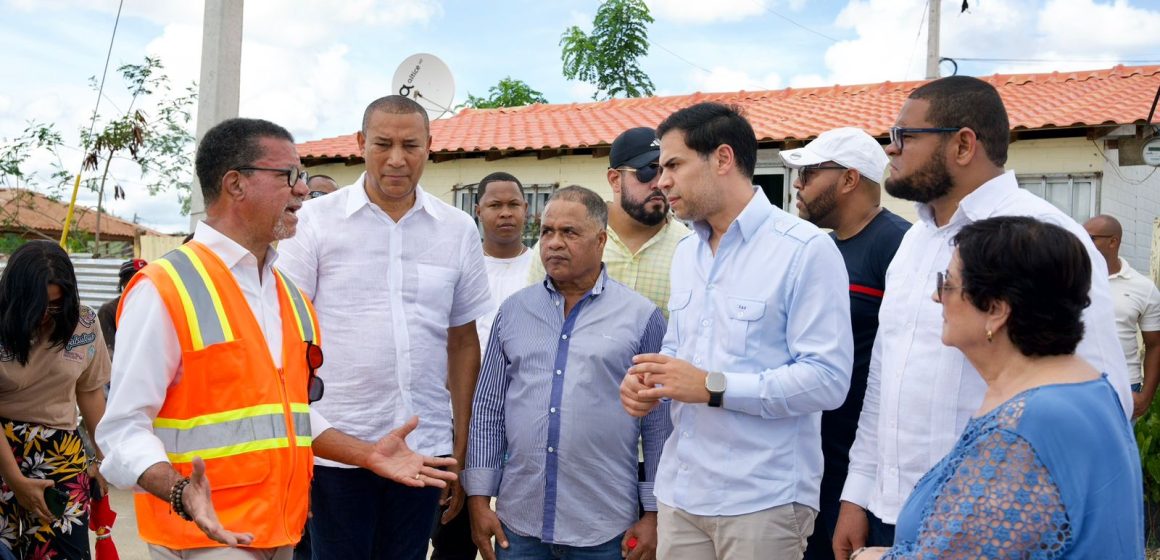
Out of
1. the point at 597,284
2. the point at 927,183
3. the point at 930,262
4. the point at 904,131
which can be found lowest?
the point at 597,284

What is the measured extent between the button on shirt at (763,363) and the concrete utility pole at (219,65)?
5.21m

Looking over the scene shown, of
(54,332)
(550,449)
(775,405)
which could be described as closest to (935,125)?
(775,405)

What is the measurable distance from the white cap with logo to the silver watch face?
4.87ft

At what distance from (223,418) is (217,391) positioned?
0.24 ft

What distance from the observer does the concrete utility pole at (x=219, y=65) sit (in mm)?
7105

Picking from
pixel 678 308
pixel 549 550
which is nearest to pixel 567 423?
pixel 549 550

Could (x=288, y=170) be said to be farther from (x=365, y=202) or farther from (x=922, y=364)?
(x=922, y=364)

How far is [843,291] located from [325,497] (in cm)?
196

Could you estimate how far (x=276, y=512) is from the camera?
8.30 feet

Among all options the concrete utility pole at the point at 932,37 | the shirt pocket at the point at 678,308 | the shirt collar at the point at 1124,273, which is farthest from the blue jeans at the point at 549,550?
the concrete utility pole at the point at 932,37

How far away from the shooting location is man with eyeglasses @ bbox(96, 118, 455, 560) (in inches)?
94.7

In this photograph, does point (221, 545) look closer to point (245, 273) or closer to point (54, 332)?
point (245, 273)

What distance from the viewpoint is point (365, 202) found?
3.60 m

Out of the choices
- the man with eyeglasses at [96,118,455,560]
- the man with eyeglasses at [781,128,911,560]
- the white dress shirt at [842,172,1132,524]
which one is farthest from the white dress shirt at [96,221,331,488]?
the man with eyeglasses at [781,128,911,560]
